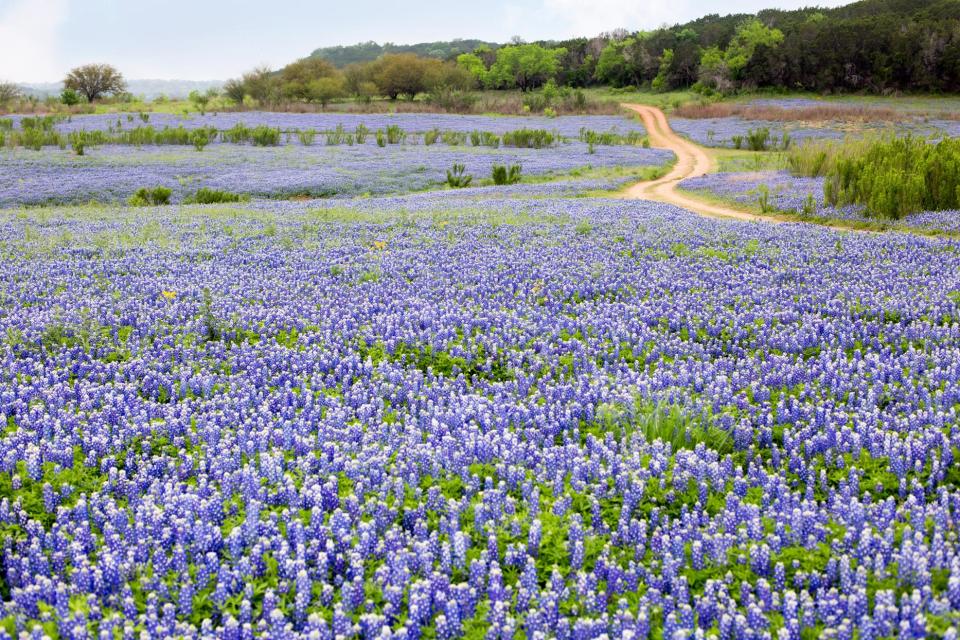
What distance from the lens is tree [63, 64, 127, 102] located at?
80875mm

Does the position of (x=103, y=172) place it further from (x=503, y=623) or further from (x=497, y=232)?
(x=503, y=623)

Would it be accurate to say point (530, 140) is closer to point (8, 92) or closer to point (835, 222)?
point (835, 222)

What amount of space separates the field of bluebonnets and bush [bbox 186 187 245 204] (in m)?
16.1

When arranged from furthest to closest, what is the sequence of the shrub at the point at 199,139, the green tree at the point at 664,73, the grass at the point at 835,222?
1. the green tree at the point at 664,73
2. the shrub at the point at 199,139
3. the grass at the point at 835,222

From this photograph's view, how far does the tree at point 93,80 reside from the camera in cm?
8088

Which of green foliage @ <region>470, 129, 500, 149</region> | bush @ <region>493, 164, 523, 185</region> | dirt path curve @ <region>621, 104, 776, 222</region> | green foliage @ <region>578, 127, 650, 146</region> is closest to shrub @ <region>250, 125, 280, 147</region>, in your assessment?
green foliage @ <region>470, 129, 500, 149</region>

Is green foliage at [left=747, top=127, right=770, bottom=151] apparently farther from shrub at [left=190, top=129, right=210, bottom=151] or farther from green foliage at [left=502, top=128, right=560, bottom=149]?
shrub at [left=190, top=129, right=210, bottom=151]

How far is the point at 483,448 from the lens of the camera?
4.54 metres

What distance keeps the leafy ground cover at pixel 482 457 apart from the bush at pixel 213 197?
17281 millimetres

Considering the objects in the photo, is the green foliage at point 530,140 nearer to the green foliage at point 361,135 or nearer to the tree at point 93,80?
the green foliage at point 361,135

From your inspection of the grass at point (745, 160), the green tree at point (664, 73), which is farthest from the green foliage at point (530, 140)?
the green tree at point (664, 73)

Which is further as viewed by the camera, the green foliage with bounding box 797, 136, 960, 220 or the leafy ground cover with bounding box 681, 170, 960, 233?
the green foliage with bounding box 797, 136, 960, 220

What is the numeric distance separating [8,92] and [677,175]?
67933mm

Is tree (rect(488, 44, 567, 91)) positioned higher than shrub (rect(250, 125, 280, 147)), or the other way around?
tree (rect(488, 44, 567, 91))
